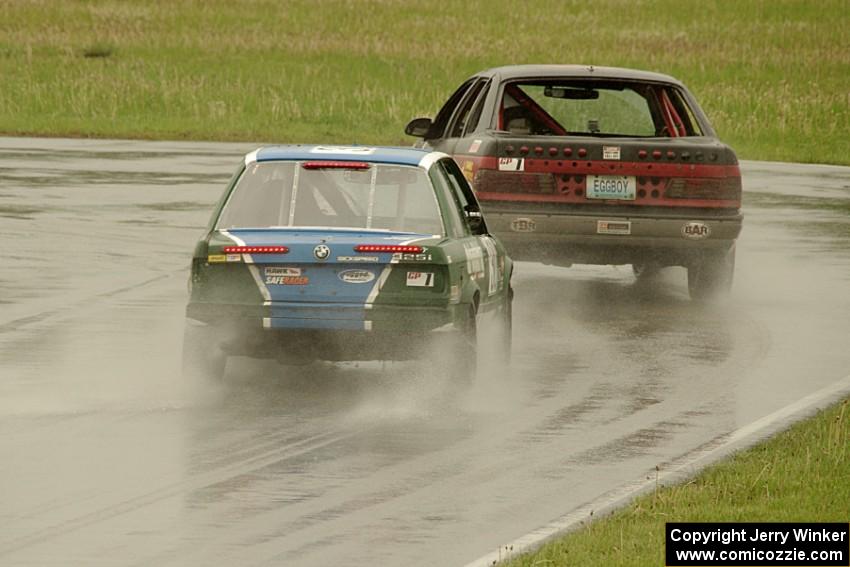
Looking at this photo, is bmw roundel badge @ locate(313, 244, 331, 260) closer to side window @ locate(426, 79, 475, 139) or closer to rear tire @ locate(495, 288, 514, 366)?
rear tire @ locate(495, 288, 514, 366)

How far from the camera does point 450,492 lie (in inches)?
383

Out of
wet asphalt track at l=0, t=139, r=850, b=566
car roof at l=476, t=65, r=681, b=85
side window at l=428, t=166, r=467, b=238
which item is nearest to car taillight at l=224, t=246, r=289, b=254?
wet asphalt track at l=0, t=139, r=850, b=566

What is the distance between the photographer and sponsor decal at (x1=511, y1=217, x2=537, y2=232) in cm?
1714

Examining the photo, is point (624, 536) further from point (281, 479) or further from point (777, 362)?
point (777, 362)

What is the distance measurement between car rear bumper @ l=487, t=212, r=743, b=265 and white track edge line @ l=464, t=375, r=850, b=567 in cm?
381

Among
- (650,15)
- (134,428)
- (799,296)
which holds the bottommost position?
(650,15)

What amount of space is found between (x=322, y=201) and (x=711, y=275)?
558 cm

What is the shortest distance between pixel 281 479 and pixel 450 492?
2.58 feet

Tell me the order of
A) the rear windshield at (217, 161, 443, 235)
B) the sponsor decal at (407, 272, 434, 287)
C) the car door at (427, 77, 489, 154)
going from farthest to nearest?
the car door at (427, 77, 489, 154) → the rear windshield at (217, 161, 443, 235) → the sponsor decal at (407, 272, 434, 287)

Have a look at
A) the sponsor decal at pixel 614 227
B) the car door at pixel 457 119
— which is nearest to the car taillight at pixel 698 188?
the sponsor decal at pixel 614 227

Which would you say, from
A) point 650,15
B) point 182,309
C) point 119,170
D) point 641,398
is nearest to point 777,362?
point 641,398

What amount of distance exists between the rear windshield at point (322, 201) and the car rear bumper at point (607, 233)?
Answer: 12.4ft

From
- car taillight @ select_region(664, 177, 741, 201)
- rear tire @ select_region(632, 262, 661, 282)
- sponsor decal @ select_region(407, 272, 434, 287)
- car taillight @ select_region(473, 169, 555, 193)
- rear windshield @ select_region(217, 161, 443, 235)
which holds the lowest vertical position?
rear tire @ select_region(632, 262, 661, 282)

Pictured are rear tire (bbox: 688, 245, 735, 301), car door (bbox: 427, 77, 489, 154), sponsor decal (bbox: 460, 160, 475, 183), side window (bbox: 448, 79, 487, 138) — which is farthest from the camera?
side window (bbox: 448, 79, 487, 138)
